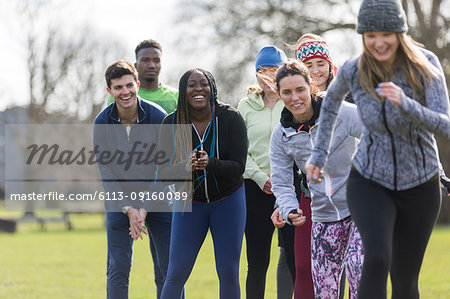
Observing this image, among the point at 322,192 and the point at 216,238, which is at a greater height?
the point at 322,192

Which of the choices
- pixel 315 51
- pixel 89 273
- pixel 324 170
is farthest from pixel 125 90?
pixel 89 273

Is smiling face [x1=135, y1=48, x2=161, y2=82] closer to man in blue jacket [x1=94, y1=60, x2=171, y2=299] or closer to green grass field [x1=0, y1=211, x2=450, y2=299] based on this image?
man in blue jacket [x1=94, y1=60, x2=171, y2=299]

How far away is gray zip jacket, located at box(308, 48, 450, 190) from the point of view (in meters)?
3.83

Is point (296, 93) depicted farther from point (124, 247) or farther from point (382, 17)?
point (124, 247)

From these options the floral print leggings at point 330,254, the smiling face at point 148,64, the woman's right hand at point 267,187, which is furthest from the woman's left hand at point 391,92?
the smiling face at point 148,64

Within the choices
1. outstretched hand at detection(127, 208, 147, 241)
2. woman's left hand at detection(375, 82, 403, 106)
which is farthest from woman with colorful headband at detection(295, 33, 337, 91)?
woman's left hand at detection(375, 82, 403, 106)

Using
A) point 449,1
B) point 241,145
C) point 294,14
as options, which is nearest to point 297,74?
point 241,145

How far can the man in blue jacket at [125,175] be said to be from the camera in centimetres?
602

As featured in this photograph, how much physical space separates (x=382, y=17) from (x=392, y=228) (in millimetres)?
1201

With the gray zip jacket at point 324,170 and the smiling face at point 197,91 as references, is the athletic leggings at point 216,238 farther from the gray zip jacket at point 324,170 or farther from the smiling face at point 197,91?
the smiling face at point 197,91

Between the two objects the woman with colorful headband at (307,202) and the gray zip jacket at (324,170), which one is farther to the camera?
the woman with colorful headband at (307,202)

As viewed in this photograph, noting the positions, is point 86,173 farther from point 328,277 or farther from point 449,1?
point 328,277

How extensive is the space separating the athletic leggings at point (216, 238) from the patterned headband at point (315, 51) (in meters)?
1.39

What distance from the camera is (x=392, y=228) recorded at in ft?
13.0
